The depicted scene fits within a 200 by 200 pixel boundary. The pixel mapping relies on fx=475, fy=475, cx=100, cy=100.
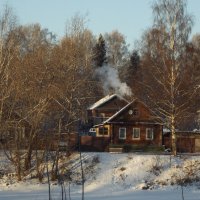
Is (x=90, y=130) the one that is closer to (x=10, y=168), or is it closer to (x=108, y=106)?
(x=108, y=106)

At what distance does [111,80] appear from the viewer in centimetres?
7262

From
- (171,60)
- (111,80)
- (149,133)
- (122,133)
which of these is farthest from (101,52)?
(171,60)

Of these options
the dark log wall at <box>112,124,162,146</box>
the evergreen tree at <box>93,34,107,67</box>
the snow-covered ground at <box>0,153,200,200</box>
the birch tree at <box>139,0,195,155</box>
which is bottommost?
the snow-covered ground at <box>0,153,200,200</box>

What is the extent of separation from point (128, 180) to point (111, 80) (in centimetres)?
4492

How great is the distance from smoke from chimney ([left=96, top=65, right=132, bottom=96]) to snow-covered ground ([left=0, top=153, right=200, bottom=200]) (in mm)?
40047

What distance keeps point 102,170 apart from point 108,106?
30879mm

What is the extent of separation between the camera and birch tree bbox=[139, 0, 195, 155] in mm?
31047

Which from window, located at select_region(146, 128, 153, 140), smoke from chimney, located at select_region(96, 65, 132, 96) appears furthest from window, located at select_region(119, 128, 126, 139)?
smoke from chimney, located at select_region(96, 65, 132, 96)

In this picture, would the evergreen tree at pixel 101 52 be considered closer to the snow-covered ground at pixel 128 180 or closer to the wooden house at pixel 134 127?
the wooden house at pixel 134 127

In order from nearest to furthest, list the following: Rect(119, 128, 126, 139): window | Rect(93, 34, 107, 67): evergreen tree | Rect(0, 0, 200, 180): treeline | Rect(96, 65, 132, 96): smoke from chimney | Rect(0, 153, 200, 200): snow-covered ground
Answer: Rect(0, 153, 200, 200): snow-covered ground < Rect(0, 0, 200, 180): treeline < Rect(119, 128, 126, 139): window < Rect(96, 65, 132, 96): smoke from chimney < Rect(93, 34, 107, 67): evergreen tree

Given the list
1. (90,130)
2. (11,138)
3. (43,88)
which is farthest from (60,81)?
(90,130)

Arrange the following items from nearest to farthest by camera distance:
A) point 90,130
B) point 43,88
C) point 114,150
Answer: point 43,88
point 114,150
point 90,130

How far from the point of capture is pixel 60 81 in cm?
3005

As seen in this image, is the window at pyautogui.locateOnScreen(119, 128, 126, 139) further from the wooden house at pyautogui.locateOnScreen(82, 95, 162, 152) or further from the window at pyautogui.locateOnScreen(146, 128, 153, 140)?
the window at pyautogui.locateOnScreen(146, 128, 153, 140)
